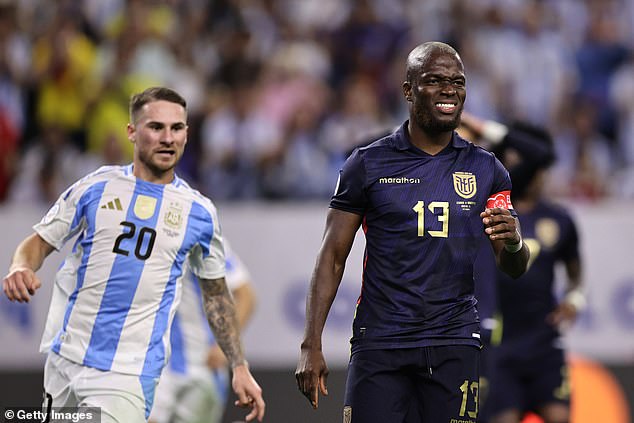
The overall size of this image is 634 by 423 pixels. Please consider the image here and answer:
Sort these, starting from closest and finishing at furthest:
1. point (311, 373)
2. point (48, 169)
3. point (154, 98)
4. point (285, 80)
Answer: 1. point (311, 373)
2. point (154, 98)
3. point (48, 169)
4. point (285, 80)

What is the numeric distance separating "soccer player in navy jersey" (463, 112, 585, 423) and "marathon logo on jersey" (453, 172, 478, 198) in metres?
3.54

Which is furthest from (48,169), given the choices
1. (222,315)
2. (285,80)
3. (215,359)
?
(222,315)

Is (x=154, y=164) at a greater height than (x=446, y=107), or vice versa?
(x=446, y=107)

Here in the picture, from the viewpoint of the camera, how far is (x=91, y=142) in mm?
12250

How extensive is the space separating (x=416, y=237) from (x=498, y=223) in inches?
16.8

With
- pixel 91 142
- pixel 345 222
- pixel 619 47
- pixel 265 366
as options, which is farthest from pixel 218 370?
pixel 619 47

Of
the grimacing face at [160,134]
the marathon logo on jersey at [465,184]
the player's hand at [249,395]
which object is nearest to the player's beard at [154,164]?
the grimacing face at [160,134]

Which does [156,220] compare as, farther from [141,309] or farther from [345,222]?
[345,222]

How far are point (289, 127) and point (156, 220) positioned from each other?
683 centimetres

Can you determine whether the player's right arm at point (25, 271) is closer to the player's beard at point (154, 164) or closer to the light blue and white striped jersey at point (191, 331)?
the player's beard at point (154, 164)

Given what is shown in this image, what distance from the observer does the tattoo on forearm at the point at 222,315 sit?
19.9 feet

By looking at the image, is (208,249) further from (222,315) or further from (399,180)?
(399,180)

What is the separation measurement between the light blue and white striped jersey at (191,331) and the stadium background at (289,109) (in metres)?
1.83

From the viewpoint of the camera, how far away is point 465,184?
5.32 meters
